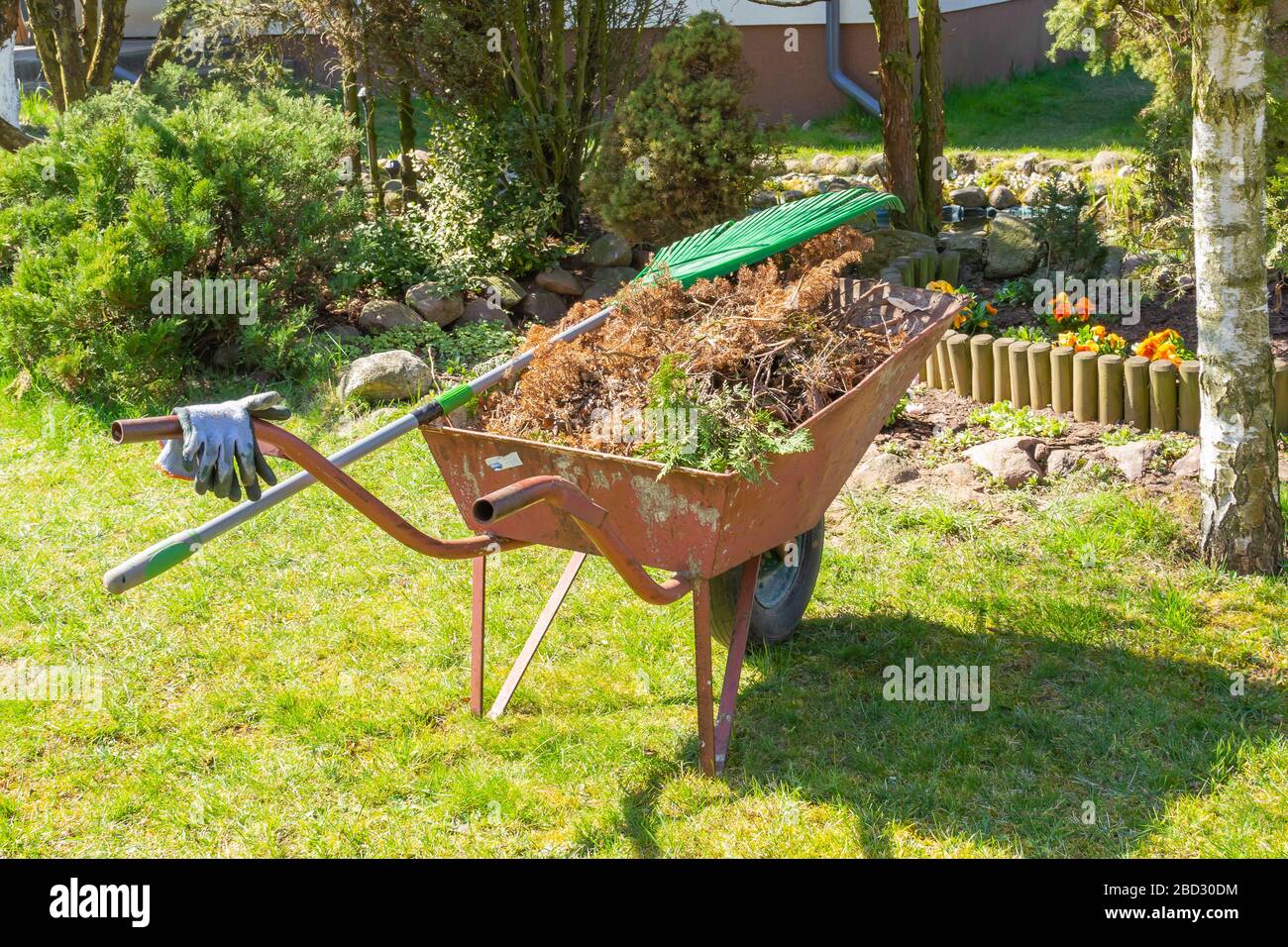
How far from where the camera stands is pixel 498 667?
159 inches

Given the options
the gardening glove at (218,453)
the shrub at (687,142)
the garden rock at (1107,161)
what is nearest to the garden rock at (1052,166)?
the garden rock at (1107,161)

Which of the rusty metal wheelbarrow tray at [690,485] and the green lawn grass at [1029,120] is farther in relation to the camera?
the green lawn grass at [1029,120]

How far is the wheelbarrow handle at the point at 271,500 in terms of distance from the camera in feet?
7.52

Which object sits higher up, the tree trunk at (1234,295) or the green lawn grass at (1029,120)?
the green lawn grass at (1029,120)

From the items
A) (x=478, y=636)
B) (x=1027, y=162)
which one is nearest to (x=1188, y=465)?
(x=478, y=636)

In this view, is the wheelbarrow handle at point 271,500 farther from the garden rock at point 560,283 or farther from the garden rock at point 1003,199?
the garden rock at point 1003,199

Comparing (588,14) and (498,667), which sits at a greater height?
(588,14)

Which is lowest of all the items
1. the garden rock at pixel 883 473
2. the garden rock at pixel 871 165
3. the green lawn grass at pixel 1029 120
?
the garden rock at pixel 883 473

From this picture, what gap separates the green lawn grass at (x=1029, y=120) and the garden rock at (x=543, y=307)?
12.2ft

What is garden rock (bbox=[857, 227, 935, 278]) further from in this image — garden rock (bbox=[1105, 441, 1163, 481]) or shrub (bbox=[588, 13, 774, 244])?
garden rock (bbox=[1105, 441, 1163, 481])

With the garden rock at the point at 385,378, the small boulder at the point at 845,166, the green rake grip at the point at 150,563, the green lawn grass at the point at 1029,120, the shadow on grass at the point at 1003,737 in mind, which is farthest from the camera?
the green lawn grass at the point at 1029,120
